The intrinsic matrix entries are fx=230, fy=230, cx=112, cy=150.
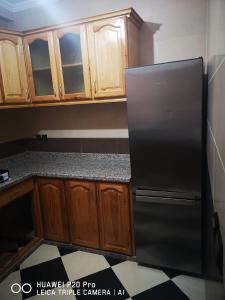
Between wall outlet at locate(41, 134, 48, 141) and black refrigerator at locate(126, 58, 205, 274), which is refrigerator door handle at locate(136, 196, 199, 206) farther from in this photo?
wall outlet at locate(41, 134, 48, 141)

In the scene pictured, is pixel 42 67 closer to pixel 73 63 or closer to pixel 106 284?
pixel 73 63

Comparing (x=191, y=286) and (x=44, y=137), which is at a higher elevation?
(x=44, y=137)

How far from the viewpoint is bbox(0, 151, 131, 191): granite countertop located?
2055 millimetres

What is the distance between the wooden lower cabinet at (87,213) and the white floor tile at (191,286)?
1.52 ft

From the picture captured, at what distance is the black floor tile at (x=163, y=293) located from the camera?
66.2 inches

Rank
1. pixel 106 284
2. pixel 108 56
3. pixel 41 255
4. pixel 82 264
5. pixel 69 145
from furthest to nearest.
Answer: pixel 69 145, pixel 41 255, pixel 82 264, pixel 108 56, pixel 106 284

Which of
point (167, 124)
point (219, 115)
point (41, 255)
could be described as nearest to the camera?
point (219, 115)

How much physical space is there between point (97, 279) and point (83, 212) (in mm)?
572

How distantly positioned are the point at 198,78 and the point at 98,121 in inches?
47.4

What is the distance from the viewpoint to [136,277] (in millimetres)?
1895

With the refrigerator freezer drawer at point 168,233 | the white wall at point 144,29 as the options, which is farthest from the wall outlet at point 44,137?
the refrigerator freezer drawer at point 168,233

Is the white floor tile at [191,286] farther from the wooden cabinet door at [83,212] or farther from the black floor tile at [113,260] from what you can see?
the wooden cabinet door at [83,212]

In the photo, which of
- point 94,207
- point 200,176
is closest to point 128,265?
point 94,207

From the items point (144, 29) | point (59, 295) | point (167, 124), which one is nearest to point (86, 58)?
point (144, 29)
